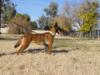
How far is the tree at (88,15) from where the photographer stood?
216 ft

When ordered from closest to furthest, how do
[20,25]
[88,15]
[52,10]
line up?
[20,25]
[88,15]
[52,10]

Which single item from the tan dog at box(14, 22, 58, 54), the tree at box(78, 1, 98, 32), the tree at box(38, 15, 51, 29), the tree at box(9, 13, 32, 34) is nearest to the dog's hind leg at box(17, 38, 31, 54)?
the tan dog at box(14, 22, 58, 54)

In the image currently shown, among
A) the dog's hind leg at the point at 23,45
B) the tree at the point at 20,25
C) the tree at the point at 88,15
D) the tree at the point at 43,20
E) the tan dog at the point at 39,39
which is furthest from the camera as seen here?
the tree at the point at 43,20

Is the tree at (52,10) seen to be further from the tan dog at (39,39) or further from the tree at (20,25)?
the tan dog at (39,39)

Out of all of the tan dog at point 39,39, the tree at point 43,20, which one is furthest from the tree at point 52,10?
the tan dog at point 39,39

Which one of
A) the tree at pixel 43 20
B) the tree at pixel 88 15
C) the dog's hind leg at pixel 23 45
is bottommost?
the tree at pixel 43 20

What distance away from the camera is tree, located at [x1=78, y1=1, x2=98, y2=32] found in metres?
65.9

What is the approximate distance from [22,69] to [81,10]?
61636 mm

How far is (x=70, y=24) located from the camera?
277 feet

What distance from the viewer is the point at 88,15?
6594cm

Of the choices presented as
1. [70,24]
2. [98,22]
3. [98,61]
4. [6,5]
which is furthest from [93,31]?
[98,61]

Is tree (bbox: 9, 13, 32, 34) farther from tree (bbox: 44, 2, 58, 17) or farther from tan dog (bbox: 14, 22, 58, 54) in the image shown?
tree (bbox: 44, 2, 58, 17)

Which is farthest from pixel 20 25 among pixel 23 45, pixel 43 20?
pixel 43 20

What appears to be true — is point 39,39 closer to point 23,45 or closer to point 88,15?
point 23,45
